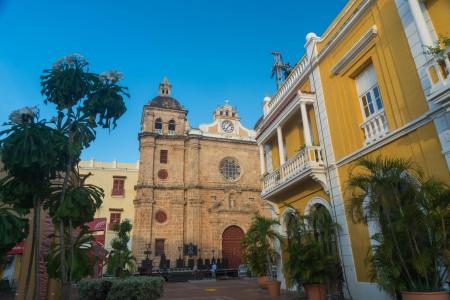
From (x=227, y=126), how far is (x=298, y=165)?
20302 millimetres

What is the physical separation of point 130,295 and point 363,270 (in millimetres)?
5883

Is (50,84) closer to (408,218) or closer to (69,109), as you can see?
(69,109)

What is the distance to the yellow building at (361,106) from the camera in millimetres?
6082

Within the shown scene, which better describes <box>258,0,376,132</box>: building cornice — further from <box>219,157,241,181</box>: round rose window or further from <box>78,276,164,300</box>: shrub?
<box>219,157,241,181</box>: round rose window

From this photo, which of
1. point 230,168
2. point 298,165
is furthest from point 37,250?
point 230,168

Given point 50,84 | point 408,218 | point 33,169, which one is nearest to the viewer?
point 408,218

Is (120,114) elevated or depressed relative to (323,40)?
depressed

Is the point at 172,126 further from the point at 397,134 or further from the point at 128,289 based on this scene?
the point at 397,134

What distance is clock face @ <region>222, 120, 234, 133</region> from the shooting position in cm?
2981

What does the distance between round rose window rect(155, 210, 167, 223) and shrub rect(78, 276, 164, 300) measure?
16.1 m

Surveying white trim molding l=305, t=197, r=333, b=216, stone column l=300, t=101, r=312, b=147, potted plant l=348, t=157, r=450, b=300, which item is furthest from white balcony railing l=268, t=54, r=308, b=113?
potted plant l=348, t=157, r=450, b=300

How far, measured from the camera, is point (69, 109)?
657 centimetres

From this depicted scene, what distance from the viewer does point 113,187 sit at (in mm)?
27094

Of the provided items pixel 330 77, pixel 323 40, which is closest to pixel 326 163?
pixel 330 77
